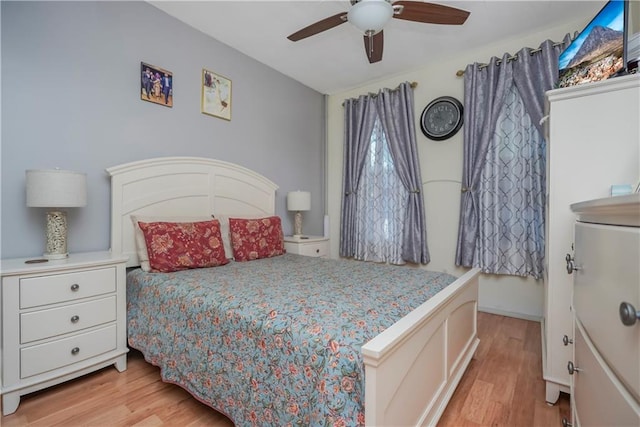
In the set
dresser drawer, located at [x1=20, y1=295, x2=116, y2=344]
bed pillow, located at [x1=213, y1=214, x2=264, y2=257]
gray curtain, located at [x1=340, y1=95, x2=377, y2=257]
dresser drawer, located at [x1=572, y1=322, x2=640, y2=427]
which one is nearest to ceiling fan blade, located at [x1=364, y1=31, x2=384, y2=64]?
gray curtain, located at [x1=340, y1=95, x2=377, y2=257]

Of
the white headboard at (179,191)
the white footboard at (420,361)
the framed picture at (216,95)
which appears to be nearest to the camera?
the white footboard at (420,361)

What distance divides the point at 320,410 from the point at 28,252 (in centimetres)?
209

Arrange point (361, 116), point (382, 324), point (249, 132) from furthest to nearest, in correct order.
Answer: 1. point (361, 116)
2. point (249, 132)
3. point (382, 324)

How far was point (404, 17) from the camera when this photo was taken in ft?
6.41

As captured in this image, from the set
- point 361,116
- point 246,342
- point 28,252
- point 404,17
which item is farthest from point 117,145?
point 361,116

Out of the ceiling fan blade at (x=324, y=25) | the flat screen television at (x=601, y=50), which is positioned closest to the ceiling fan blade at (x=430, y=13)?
the ceiling fan blade at (x=324, y=25)

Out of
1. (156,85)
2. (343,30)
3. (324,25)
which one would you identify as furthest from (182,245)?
(343,30)

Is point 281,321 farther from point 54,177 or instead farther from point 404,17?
point 404,17

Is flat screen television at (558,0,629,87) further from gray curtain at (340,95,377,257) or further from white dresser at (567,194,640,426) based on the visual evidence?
gray curtain at (340,95,377,257)

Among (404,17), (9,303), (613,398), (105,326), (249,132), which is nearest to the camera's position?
(613,398)

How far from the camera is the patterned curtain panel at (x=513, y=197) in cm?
266

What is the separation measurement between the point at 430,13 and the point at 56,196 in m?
2.52

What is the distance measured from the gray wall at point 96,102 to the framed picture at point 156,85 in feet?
0.14

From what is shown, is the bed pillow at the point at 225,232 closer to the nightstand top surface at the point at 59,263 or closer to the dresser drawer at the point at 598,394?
the nightstand top surface at the point at 59,263
